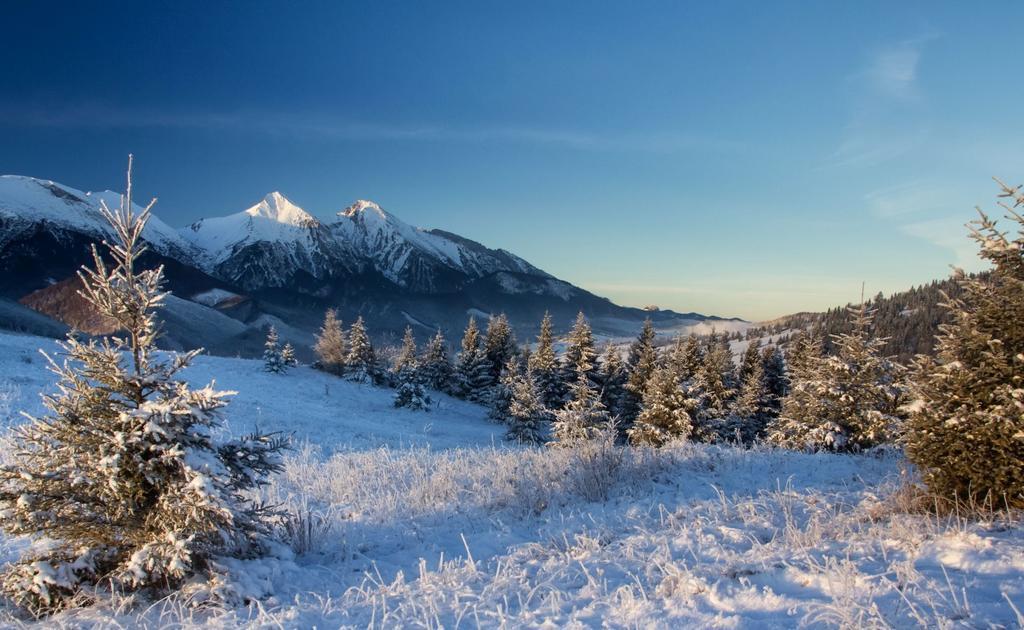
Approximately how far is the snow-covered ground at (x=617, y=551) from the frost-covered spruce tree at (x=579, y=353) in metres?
28.6

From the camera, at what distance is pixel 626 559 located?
4.20 metres

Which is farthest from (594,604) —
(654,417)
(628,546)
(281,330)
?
(281,330)

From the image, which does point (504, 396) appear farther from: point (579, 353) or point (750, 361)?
point (750, 361)

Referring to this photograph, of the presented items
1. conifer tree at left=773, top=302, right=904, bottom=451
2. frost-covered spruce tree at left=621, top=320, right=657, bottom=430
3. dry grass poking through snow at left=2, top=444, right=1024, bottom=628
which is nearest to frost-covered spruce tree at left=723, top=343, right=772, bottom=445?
frost-covered spruce tree at left=621, top=320, right=657, bottom=430

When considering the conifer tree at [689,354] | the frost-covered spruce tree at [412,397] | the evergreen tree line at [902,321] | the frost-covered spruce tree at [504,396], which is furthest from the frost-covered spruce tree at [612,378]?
the evergreen tree line at [902,321]

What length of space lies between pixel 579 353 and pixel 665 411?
658 inches

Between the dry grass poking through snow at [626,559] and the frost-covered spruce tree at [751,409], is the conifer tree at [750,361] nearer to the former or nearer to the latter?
the frost-covered spruce tree at [751,409]

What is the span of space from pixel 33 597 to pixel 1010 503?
7.91 m

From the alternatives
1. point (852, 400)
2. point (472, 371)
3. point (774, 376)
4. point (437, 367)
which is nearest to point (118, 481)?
point (852, 400)

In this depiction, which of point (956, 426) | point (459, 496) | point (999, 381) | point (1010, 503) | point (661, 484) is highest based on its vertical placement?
point (999, 381)

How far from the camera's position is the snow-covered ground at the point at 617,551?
3102 mm

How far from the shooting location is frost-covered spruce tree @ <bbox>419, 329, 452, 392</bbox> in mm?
49438

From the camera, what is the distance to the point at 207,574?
4066 millimetres

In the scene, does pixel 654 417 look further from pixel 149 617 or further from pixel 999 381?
pixel 149 617
